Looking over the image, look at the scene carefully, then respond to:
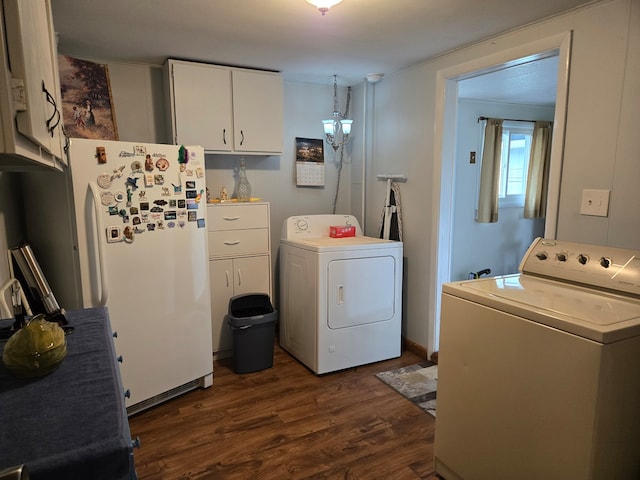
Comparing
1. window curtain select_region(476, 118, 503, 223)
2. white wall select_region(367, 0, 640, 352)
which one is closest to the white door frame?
white wall select_region(367, 0, 640, 352)

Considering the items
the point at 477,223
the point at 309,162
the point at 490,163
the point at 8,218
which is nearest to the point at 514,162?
the point at 490,163

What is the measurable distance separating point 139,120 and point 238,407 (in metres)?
2.22

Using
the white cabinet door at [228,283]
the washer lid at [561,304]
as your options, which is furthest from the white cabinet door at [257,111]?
the washer lid at [561,304]

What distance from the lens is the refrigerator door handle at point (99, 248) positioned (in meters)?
2.09

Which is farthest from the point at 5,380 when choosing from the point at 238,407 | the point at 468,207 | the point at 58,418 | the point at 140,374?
the point at 468,207

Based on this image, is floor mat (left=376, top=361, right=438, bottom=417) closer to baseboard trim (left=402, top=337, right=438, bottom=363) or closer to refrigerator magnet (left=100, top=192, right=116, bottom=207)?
baseboard trim (left=402, top=337, right=438, bottom=363)

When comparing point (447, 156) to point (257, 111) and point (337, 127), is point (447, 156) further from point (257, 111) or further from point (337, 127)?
point (257, 111)

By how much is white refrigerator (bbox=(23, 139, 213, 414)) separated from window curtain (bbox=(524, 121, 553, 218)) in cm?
361

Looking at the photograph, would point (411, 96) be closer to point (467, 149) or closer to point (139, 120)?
point (467, 149)

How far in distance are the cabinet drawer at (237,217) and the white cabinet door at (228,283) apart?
0.26 metres

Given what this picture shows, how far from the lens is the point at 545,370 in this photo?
143 cm

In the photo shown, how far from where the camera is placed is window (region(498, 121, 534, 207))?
174 inches

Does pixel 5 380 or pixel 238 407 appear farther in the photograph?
pixel 238 407

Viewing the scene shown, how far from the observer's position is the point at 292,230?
3.33 meters
